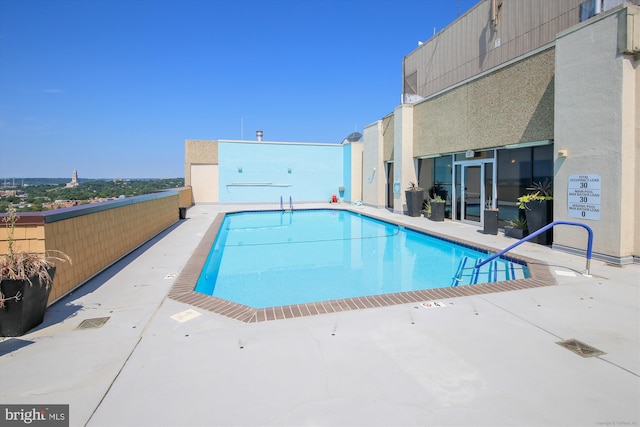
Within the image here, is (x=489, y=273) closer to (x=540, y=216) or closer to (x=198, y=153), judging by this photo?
(x=540, y=216)

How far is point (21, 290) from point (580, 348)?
498cm

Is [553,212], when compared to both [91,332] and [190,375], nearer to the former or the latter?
[190,375]

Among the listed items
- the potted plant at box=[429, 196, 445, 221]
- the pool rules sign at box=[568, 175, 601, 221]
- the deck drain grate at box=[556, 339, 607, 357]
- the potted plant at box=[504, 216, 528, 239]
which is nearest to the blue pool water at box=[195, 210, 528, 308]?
the potted plant at box=[429, 196, 445, 221]

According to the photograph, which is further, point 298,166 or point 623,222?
point 298,166

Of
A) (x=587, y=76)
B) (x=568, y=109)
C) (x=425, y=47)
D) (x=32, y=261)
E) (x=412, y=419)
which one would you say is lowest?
(x=412, y=419)

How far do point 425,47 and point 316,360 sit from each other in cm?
1720

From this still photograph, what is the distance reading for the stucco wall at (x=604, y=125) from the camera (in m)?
5.82

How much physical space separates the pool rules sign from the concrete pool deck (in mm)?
2385

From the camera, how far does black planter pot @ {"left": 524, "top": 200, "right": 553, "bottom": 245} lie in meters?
7.59

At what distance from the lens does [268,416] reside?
2.16 metres

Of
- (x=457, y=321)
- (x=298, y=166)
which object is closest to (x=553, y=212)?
(x=457, y=321)

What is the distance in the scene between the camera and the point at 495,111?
9.34 m

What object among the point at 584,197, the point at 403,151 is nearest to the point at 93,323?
the point at 584,197

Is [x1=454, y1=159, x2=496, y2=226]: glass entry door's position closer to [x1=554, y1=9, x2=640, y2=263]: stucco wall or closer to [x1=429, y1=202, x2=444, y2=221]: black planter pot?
[x1=429, y1=202, x2=444, y2=221]: black planter pot
